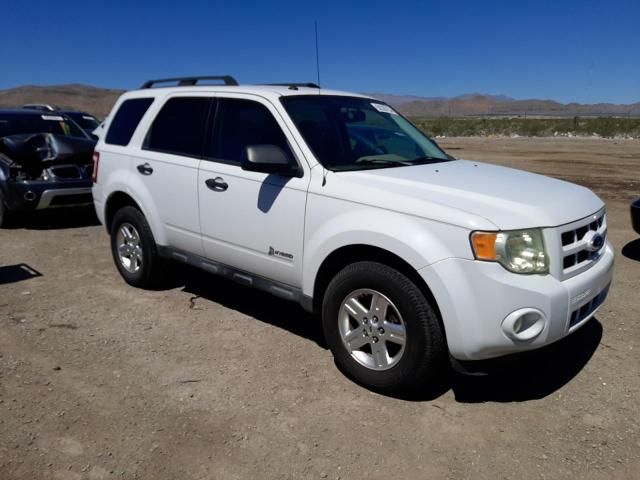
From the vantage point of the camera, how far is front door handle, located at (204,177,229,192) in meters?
4.25

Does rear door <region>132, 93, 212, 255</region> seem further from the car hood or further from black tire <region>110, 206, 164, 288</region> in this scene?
the car hood

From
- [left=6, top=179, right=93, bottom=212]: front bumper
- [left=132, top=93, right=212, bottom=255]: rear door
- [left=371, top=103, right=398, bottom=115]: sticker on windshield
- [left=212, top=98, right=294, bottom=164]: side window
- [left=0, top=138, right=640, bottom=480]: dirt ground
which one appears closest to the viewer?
[left=0, top=138, right=640, bottom=480]: dirt ground

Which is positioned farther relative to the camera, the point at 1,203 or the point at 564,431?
the point at 1,203

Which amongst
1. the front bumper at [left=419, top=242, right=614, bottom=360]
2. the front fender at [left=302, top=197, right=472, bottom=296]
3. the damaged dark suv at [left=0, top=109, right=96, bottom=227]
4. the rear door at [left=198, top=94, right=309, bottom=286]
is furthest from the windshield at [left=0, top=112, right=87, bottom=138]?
the front bumper at [left=419, top=242, right=614, bottom=360]

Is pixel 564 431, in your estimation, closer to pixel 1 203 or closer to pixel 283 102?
pixel 283 102

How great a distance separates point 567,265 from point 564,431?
3.11 feet

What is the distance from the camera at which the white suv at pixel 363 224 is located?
302 centimetres

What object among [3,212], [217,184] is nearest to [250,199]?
[217,184]

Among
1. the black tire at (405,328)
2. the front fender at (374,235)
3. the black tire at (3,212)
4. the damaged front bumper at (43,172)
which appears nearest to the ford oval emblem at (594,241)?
the front fender at (374,235)

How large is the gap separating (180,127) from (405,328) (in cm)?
277

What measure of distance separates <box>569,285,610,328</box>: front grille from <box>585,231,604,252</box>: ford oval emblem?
0.97 ft

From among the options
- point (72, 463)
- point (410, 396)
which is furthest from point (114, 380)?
point (410, 396)

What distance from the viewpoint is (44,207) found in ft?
26.6

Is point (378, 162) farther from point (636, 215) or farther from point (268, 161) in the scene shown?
point (636, 215)
